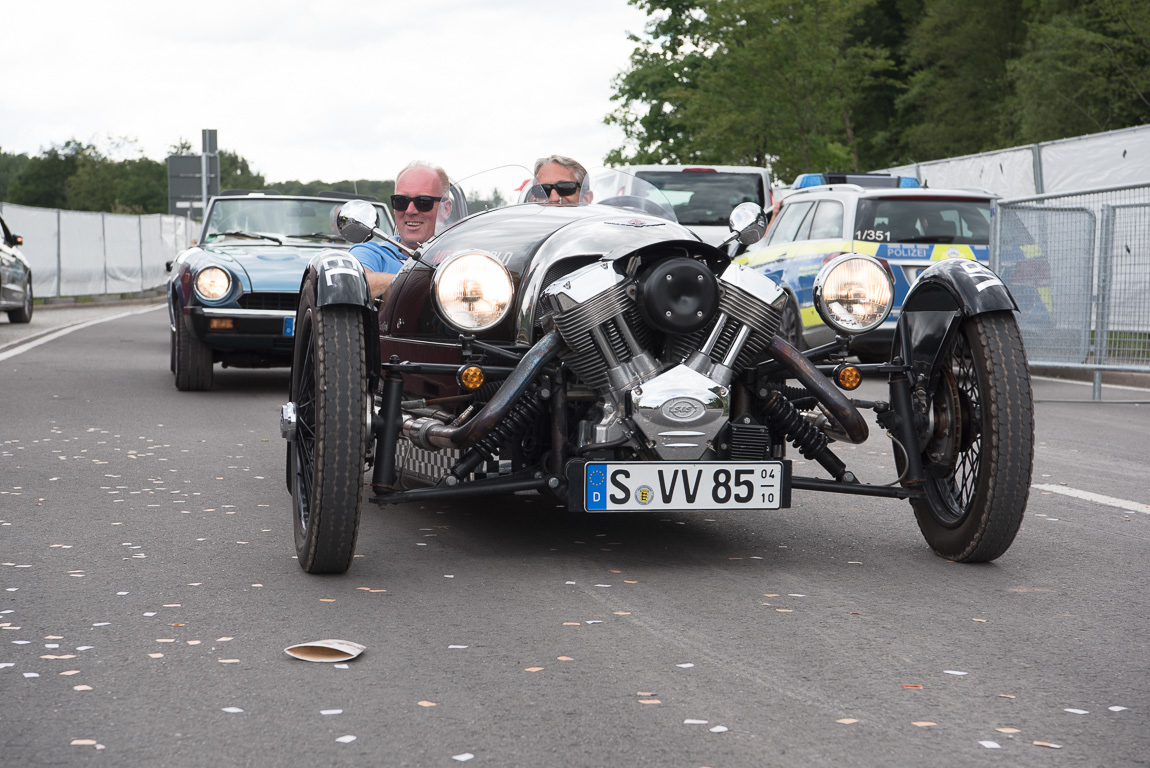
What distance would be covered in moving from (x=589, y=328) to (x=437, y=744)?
192cm

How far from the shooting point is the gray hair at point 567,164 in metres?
6.56

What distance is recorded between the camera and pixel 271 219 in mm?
12516

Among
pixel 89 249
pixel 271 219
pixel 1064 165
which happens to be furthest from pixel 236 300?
pixel 89 249

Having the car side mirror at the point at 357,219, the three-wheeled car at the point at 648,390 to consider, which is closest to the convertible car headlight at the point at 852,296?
the three-wheeled car at the point at 648,390

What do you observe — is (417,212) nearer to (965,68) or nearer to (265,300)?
(265,300)

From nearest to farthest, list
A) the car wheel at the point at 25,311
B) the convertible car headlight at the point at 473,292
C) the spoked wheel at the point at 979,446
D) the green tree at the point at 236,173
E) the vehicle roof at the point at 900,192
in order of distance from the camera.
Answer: the spoked wheel at the point at 979,446
the convertible car headlight at the point at 473,292
the vehicle roof at the point at 900,192
the car wheel at the point at 25,311
the green tree at the point at 236,173

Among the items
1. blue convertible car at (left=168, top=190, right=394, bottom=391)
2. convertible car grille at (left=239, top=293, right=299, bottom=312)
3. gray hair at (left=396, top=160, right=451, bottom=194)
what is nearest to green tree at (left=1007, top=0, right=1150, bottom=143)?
blue convertible car at (left=168, top=190, right=394, bottom=391)

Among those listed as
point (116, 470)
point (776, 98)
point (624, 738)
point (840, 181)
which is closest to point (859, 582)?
point (624, 738)

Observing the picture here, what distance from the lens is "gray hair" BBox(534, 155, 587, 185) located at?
258 inches

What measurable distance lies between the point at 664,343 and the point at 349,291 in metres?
1.08

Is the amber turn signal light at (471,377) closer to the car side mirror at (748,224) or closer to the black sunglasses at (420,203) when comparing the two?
the car side mirror at (748,224)

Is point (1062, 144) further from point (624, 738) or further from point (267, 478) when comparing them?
point (624, 738)

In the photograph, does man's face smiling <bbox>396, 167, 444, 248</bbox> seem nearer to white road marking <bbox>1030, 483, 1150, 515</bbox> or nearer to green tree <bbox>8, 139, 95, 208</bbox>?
white road marking <bbox>1030, 483, 1150, 515</bbox>

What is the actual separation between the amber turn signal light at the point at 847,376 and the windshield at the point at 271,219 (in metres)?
7.86
